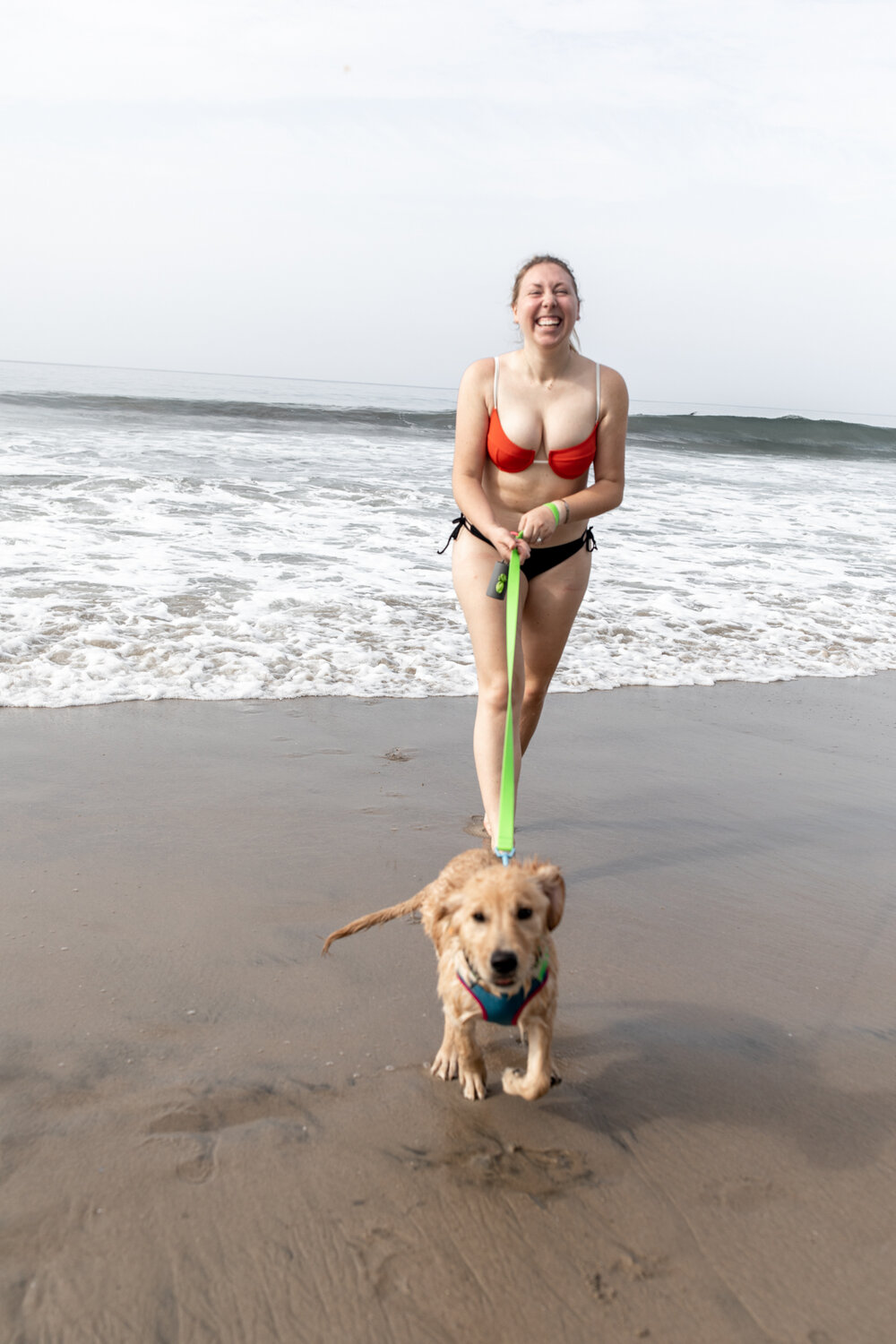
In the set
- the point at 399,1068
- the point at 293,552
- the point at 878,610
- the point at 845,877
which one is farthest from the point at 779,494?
the point at 399,1068

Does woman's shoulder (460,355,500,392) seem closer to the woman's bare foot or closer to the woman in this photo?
the woman

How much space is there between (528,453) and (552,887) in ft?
6.27

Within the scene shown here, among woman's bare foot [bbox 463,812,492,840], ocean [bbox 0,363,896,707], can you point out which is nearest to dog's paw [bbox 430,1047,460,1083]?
woman's bare foot [bbox 463,812,492,840]

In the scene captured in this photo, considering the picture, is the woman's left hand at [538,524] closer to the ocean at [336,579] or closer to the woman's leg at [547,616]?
the woman's leg at [547,616]

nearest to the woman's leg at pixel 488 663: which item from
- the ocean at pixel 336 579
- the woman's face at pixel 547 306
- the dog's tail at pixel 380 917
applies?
the woman's face at pixel 547 306

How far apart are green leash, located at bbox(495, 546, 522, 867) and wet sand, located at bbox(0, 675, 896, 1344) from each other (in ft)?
1.93

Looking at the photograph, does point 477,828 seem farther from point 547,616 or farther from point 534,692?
point 547,616

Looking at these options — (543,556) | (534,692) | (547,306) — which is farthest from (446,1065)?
(547,306)

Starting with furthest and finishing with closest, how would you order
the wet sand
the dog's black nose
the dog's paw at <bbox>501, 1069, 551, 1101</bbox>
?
the dog's paw at <bbox>501, 1069, 551, 1101</bbox>
the dog's black nose
the wet sand

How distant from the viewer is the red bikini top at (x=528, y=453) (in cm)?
385

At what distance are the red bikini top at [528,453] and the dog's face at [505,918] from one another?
5.95ft

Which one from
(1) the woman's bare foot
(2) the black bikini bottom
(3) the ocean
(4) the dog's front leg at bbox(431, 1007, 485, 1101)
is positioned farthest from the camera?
(3) the ocean

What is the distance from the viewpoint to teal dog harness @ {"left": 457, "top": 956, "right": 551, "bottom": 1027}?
8.00 ft

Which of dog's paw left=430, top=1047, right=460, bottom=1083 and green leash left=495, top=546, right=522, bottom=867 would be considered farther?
green leash left=495, top=546, right=522, bottom=867
